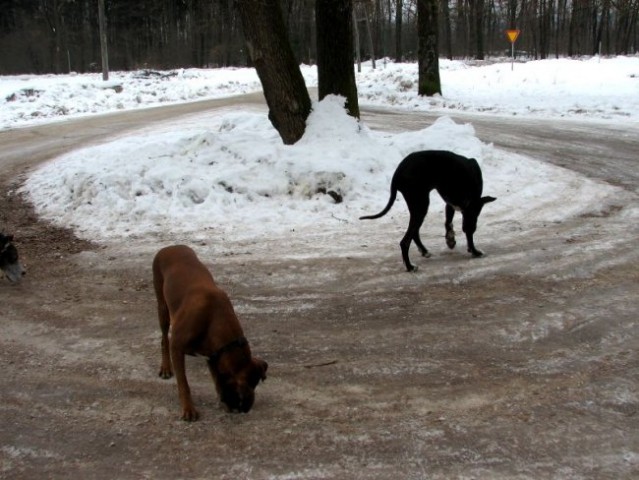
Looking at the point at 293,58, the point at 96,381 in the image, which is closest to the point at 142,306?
the point at 96,381

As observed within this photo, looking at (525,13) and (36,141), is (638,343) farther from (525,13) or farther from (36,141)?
(525,13)

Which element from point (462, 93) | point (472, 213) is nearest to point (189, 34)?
point (462, 93)

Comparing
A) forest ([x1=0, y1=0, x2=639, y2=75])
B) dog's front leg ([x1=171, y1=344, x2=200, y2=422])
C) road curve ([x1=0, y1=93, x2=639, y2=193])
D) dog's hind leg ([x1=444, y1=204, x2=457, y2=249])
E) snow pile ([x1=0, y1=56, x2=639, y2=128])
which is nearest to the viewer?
dog's front leg ([x1=171, y1=344, x2=200, y2=422])

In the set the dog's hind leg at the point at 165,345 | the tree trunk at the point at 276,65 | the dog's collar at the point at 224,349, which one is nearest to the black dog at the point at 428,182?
the dog's hind leg at the point at 165,345

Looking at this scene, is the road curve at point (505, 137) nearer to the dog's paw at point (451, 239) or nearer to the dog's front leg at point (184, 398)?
the dog's paw at point (451, 239)

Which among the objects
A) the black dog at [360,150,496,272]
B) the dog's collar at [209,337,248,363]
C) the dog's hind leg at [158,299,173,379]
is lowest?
the dog's hind leg at [158,299,173,379]

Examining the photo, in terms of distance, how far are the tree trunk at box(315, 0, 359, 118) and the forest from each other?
43.6m

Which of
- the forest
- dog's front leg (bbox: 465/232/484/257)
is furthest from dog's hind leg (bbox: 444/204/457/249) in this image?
the forest

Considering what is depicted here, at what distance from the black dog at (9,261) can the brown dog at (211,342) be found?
3.12m

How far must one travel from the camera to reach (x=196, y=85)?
35.8 m

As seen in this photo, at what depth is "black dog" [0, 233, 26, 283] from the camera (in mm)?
5840

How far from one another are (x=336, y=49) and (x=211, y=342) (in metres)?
7.91

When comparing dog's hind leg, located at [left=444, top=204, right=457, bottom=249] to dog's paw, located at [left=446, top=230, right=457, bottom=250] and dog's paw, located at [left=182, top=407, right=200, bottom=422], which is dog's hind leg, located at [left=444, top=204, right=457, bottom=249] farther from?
dog's paw, located at [left=182, top=407, right=200, bottom=422]

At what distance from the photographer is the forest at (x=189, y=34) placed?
54.3 metres
